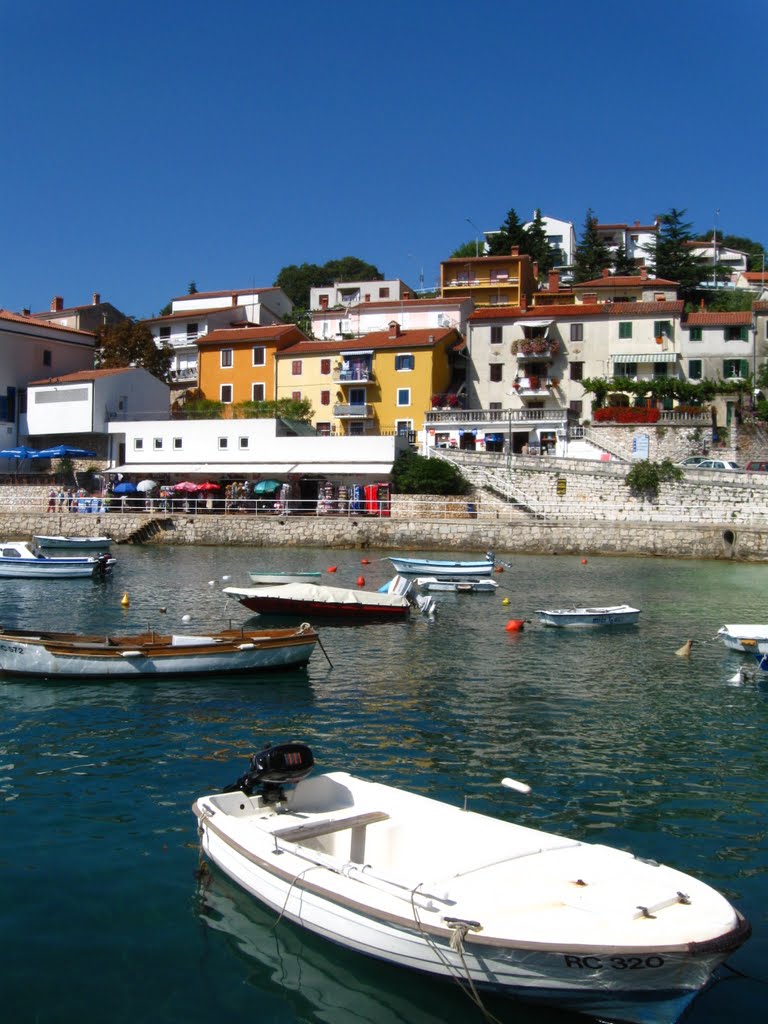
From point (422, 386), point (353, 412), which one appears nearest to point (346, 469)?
point (353, 412)

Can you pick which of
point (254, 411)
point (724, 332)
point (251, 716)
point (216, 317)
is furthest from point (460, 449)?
point (251, 716)

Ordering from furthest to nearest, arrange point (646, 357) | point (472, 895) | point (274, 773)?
point (646, 357) → point (274, 773) → point (472, 895)

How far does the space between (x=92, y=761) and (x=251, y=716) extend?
10.7 feet

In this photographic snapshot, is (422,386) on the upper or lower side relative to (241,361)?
lower

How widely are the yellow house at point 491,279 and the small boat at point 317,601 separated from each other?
1932 inches

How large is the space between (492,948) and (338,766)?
6.31 metres

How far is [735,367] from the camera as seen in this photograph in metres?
59.7

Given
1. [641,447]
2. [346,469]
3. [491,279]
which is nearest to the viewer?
[346,469]

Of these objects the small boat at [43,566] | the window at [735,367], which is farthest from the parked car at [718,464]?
the small boat at [43,566]

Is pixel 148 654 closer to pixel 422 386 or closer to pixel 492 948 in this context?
pixel 492 948

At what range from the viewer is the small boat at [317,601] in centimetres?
2533

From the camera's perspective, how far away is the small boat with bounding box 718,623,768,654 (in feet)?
64.7

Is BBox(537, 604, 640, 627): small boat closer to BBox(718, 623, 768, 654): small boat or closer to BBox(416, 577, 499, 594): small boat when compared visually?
BBox(718, 623, 768, 654): small boat

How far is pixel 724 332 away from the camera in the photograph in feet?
196
